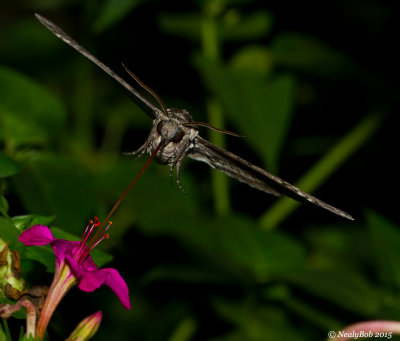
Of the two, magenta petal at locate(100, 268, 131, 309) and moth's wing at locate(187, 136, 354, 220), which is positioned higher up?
moth's wing at locate(187, 136, 354, 220)

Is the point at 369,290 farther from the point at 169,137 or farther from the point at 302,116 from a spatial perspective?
the point at 169,137

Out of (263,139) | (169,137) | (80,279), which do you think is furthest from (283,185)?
(263,139)

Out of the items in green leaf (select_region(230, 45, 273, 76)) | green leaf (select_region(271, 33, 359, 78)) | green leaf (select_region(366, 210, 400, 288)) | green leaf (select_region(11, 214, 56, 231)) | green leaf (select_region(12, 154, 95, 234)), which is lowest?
green leaf (select_region(11, 214, 56, 231))

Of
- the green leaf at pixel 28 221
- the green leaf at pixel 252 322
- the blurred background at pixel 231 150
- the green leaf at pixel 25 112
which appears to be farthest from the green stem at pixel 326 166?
the green leaf at pixel 28 221

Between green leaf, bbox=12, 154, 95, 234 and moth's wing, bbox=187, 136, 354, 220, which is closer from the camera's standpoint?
moth's wing, bbox=187, 136, 354, 220

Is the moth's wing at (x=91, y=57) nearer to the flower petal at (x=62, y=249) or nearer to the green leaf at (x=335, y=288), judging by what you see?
the flower petal at (x=62, y=249)

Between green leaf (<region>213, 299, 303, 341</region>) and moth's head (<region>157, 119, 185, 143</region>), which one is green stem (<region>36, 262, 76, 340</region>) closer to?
moth's head (<region>157, 119, 185, 143</region>)

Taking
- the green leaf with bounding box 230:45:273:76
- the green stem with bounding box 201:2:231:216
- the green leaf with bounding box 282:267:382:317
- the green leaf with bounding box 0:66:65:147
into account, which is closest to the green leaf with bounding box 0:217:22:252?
the green leaf with bounding box 0:66:65:147
